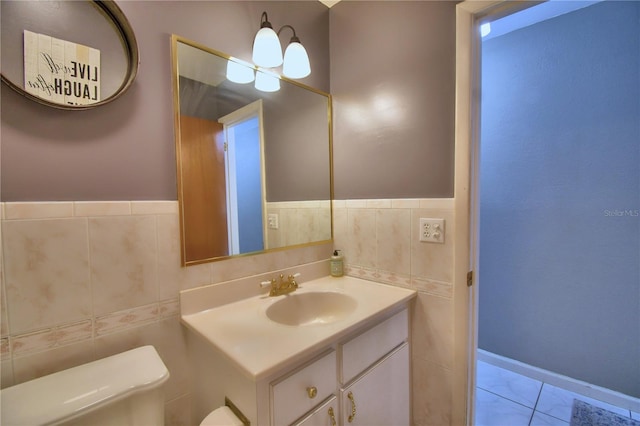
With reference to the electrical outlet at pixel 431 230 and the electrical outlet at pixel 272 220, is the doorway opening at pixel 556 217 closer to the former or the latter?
the electrical outlet at pixel 431 230

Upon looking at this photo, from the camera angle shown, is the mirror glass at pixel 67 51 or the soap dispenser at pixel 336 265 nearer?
the mirror glass at pixel 67 51

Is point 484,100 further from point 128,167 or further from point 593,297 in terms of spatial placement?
point 128,167

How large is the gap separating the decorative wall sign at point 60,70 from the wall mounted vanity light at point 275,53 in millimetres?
583

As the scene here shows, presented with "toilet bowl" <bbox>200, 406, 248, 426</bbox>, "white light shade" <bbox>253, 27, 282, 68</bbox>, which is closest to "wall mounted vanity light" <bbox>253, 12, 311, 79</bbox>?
"white light shade" <bbox>253, 27, 282, 68</bbox>

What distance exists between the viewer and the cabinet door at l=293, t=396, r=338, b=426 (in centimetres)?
80

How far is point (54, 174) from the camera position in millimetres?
743

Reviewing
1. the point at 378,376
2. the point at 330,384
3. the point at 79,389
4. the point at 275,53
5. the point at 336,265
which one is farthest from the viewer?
the point at 336,265

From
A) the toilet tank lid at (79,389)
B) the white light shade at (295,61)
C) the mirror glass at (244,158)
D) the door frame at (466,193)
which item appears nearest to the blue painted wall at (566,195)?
the door frame at (466,193)

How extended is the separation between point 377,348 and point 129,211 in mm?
1047

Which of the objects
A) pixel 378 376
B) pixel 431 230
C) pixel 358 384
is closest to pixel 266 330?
pixel 358 384

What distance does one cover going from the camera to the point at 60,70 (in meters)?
0.75

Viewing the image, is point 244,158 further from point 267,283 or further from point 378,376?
point 378,376

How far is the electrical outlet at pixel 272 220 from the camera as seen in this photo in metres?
1.32

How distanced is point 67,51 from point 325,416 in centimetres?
137
